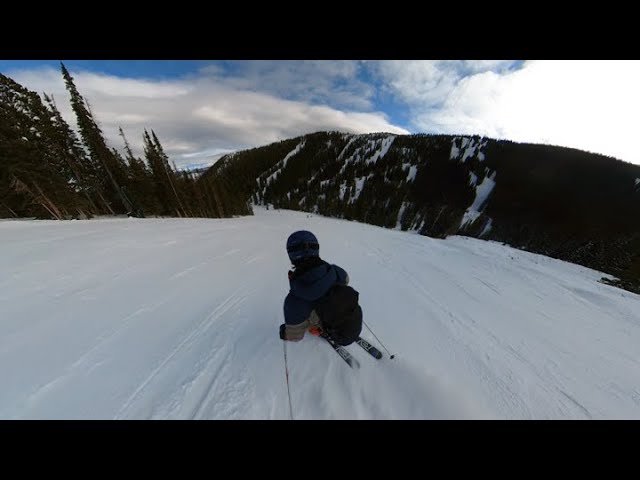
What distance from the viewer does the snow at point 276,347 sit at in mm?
2414

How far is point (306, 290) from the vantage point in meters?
2.65

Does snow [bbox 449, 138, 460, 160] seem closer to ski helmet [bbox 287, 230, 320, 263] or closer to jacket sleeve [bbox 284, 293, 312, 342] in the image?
ski helmet [bbox 287, 230, 320, 263]

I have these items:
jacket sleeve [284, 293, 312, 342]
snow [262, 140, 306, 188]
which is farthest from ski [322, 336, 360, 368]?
snow [262, 140, 306, 188]

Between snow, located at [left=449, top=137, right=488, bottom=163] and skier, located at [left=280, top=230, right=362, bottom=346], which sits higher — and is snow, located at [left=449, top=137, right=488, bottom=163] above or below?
above

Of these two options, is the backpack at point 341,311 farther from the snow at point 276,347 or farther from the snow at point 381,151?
the snow at point 381,151

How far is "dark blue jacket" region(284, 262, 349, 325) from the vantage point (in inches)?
104

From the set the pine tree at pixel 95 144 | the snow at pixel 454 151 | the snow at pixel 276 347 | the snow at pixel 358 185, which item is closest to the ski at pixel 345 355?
the snow at pixel 276 347

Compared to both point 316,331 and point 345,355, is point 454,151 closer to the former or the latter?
point 316,331

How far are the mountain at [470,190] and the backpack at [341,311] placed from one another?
9.57m

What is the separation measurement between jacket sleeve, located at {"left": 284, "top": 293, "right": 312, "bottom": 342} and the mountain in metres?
10.1

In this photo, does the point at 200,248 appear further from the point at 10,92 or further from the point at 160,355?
the point at 10,92

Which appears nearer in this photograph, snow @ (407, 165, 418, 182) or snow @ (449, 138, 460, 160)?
snow @ (407, 165, 418, 182)
